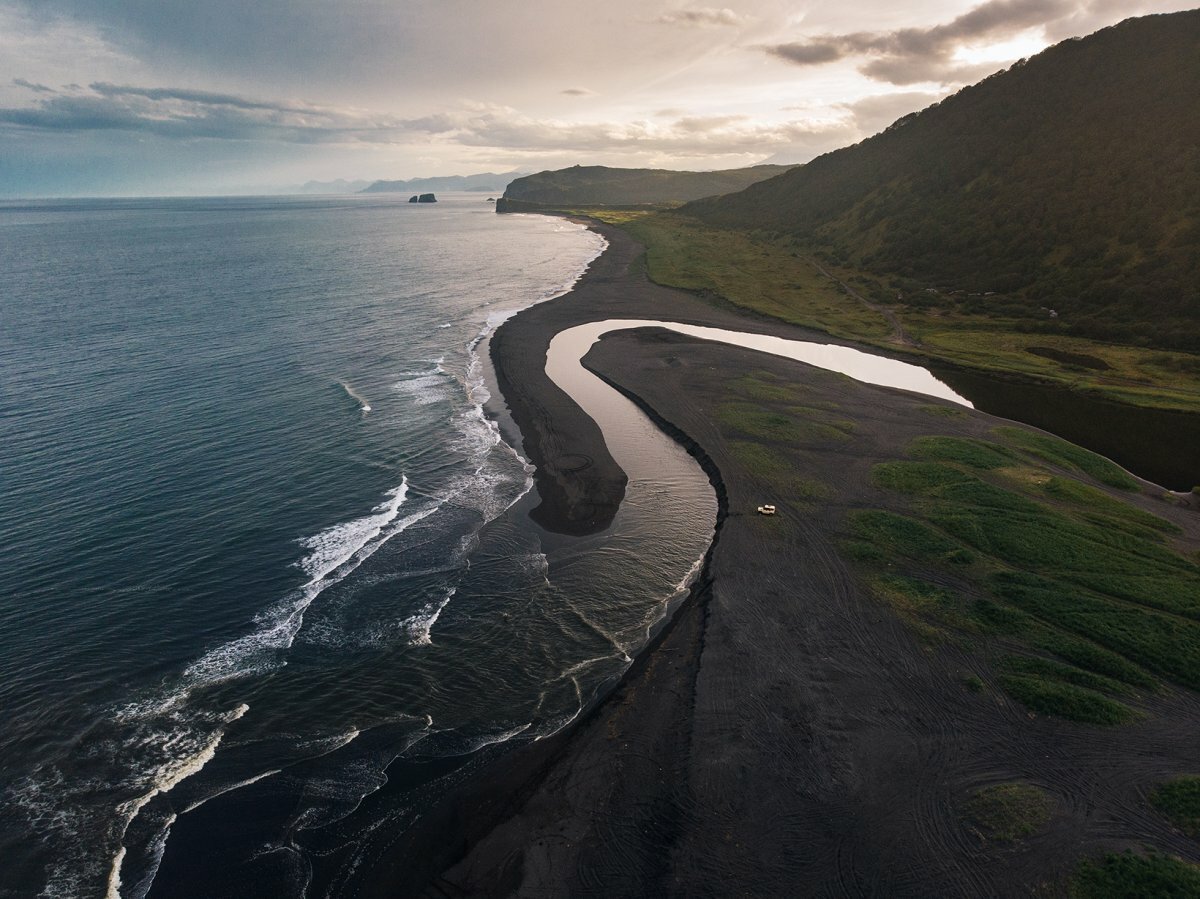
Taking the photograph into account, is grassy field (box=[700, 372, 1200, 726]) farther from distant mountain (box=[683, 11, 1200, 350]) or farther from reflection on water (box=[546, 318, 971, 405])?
distant mountain (box=[683, 11, 1200, 350])

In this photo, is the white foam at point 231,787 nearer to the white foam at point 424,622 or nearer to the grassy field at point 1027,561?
the white foam at point 424,622

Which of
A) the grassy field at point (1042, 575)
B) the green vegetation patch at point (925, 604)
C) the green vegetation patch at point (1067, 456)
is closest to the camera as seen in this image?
the grassy field at point (1042, 575)

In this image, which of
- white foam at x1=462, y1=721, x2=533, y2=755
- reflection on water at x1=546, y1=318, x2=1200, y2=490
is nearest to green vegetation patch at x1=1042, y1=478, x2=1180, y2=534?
reflection on water at x1=546, y1=318, x2=1200, y2=490

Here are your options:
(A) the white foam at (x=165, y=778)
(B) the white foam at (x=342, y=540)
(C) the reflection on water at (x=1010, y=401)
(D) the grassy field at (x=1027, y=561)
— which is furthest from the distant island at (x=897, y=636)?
(B) the white foam at (x=342, y=540)

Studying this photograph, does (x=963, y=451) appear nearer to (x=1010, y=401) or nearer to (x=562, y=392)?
(x=1010, y=401)

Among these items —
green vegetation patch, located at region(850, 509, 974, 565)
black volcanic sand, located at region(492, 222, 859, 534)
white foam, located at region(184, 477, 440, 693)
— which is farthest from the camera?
black volcanic sand, located at region(492, 222, 859, 534)

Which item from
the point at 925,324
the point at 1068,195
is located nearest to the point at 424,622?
the point at 925,324
